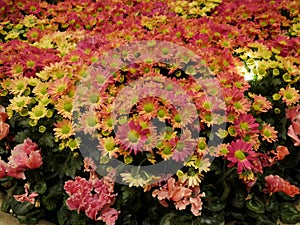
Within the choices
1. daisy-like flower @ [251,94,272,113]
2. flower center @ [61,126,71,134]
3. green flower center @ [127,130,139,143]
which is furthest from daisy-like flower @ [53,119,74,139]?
daisy-like flower @ [251,94,272,113]

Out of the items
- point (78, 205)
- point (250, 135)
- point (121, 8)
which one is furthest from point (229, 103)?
point (121, 8)

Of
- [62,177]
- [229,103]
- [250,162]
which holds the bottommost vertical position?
[62,177]

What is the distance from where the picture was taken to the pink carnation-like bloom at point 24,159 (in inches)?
97.0

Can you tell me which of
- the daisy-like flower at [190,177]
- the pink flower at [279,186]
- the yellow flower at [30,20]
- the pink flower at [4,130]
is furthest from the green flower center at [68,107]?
the yellow flower at [30,20]

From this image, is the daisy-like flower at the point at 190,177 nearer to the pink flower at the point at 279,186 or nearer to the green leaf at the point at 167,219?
the green leaf at the point at 167,219

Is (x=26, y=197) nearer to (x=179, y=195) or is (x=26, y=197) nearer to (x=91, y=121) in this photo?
(x=91, y=121)

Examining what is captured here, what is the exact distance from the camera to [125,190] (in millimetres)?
2365

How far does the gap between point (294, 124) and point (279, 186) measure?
0.46 meters

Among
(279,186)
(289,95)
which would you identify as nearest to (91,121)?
(279,186)

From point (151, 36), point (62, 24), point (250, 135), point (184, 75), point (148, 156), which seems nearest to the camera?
point (148, 156)

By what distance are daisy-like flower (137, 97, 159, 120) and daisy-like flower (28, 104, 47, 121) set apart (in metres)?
0.54

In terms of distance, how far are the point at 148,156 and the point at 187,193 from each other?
28cm

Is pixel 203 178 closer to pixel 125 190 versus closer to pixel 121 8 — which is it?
pixel 125 190

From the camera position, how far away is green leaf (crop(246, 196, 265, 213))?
2.57m
